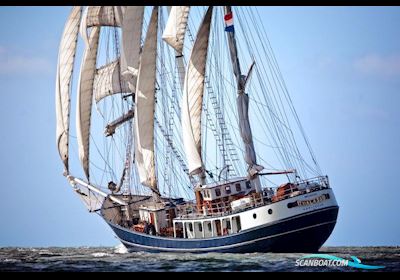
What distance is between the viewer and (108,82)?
5344 cm

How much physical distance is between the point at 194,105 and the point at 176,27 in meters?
3.75

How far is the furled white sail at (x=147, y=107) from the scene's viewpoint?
48.3 m

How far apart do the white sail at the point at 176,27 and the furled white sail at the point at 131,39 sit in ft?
9.22

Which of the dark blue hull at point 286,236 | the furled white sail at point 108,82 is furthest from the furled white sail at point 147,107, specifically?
the dark blue hull at point 286,236

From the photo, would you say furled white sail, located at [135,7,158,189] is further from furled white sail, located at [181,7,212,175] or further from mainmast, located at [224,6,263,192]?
mainmast, located at [224,6,263,192]

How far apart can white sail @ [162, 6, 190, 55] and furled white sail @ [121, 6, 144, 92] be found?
281 cm

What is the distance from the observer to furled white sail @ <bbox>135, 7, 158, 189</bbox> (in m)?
48.3

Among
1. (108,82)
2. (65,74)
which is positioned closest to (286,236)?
(108,82)

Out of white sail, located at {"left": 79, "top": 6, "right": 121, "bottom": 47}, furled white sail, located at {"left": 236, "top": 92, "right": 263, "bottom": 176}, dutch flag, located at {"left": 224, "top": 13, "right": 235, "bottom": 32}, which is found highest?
white sail, located at {"left": 79, "top": 6, "right": 121, "bottom": 47}

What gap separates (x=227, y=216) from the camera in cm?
4500

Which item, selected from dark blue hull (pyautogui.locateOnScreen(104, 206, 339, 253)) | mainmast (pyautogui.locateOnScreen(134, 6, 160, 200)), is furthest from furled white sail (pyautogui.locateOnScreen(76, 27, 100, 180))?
dark blue hull (pyautogui.locateOnScreen(104, 206, 339, 253))

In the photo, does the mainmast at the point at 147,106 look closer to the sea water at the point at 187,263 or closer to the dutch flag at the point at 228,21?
the sea water at the point at 187,263
